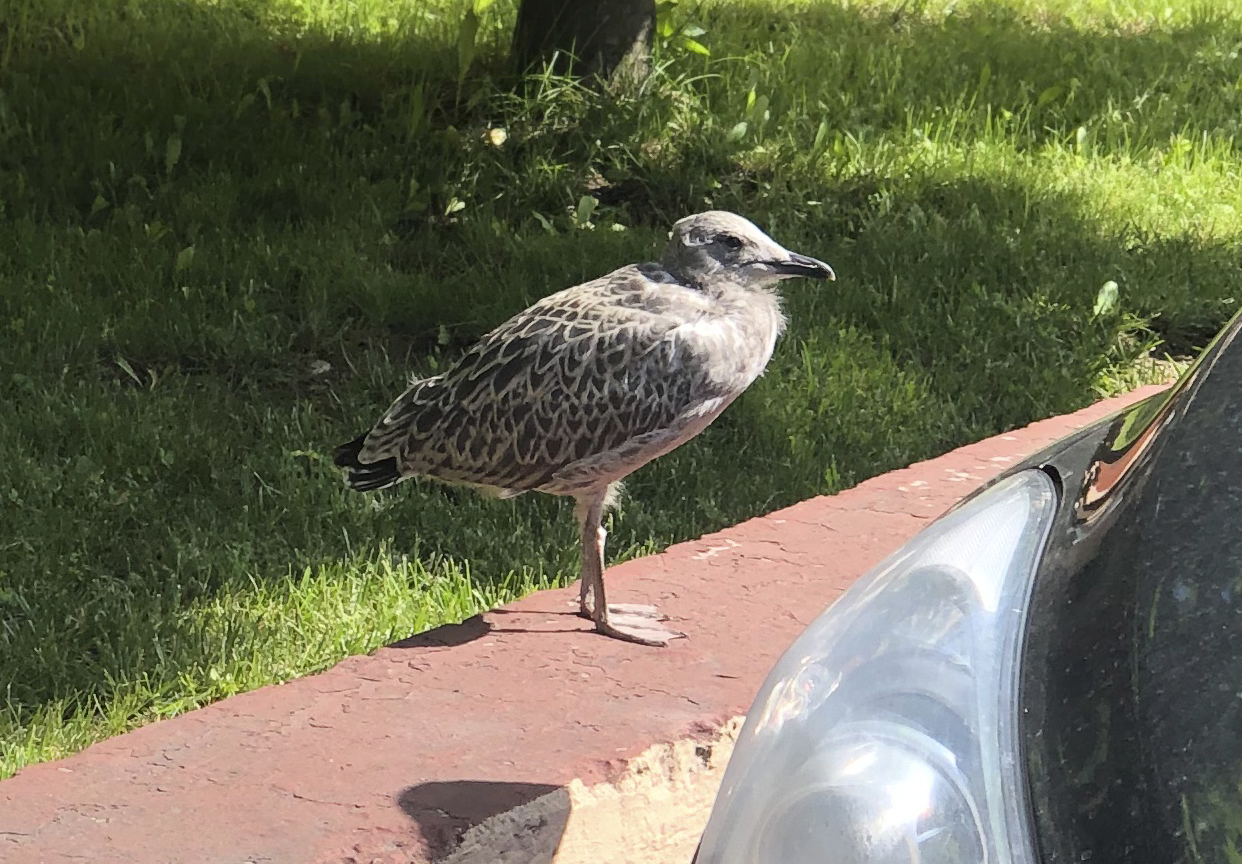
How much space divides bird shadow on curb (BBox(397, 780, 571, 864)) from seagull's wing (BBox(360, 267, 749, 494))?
3.53ft

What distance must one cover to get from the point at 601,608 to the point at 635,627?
110 mm

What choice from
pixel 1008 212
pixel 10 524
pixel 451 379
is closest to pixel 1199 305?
pixel 1008 212

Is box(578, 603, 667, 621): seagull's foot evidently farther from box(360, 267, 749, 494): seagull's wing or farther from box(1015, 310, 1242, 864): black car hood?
box(1015, 310, 1242, 864): black car hood

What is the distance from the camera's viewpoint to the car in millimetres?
1554

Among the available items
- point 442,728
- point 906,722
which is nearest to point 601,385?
point 442,728

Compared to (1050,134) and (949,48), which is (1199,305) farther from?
(949,48)

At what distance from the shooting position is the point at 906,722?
1.77m

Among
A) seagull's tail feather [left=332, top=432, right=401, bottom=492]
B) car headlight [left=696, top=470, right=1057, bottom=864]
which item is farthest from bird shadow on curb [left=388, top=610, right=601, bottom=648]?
car headlight [left=696, top=470, right=1057, bottom=864]

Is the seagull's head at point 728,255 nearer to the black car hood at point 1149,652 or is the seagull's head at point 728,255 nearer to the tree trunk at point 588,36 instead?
the black car hood at point 1149,652

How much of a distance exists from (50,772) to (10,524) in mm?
1686

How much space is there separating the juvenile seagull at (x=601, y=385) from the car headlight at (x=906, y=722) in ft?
4.97

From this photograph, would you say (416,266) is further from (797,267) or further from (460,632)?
(460,632)

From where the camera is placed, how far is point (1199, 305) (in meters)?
6.26

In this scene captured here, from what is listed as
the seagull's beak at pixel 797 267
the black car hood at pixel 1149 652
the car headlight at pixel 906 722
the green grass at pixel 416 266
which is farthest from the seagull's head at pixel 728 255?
the black car hood at pixel 1149 652
